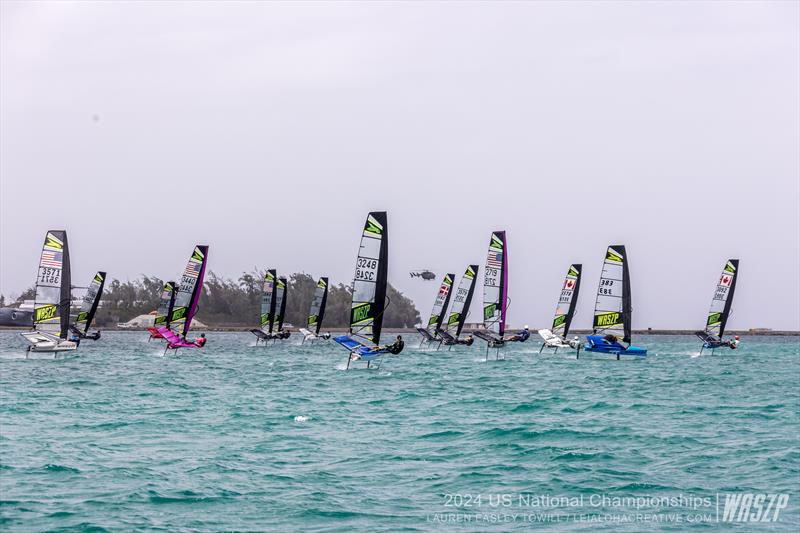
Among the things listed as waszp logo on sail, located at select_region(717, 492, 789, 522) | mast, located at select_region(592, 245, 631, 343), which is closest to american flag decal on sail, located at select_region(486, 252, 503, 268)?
mast, located at select_region(592, 245, 631, 343)

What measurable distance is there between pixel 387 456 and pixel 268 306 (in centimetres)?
7271

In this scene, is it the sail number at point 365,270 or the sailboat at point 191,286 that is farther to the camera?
the sailboat at point 191,286

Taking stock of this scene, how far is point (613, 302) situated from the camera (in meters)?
59.7

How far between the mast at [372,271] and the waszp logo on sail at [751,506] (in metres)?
26.8

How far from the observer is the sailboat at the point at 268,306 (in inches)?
3423

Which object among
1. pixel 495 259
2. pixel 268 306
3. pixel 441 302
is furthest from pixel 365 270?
pixel 268 306

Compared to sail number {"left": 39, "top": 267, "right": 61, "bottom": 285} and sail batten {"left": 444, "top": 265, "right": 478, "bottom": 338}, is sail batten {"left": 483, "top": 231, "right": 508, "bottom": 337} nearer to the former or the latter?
sail batten {"left": 444, "top": 265, "right": 478, "bottom": 338}

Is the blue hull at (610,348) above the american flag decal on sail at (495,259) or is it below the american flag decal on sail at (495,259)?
below

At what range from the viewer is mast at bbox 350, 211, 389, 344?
135ft

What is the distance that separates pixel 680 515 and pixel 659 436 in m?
7.84

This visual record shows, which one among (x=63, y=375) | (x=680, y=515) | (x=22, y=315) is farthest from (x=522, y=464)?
(x=22, y=315)

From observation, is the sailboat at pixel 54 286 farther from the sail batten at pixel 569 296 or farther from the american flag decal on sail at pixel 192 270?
the sail batten at pixel 569 296

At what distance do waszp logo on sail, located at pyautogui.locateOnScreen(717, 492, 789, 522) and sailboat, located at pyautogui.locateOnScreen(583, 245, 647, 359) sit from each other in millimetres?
44918

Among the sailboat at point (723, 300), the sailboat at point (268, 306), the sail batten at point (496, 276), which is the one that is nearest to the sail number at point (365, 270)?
the sail batten at point (496, 276)
